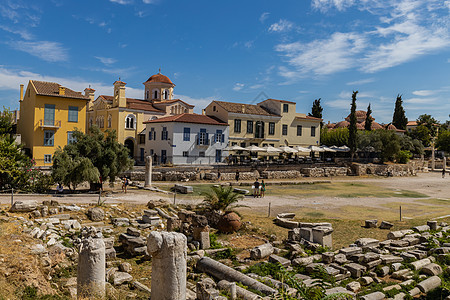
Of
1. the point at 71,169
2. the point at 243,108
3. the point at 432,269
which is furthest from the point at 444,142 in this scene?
the point at 71,169

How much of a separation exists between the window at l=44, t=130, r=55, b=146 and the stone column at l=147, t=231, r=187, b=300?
117 feet

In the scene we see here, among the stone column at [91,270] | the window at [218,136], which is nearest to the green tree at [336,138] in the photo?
the window at [218,136]

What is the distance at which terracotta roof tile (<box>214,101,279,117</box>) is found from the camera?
166ft

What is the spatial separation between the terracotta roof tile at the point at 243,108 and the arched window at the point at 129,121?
12.6 meters

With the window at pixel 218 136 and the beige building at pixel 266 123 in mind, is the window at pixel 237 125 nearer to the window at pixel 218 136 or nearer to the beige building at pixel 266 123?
the beige building at pixel 266 123

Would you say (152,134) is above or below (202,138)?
above

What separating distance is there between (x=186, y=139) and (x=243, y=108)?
36.4 ft

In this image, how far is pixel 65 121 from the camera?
39031mm

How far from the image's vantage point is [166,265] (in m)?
7.51

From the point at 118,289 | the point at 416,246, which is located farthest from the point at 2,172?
the point at 416,246

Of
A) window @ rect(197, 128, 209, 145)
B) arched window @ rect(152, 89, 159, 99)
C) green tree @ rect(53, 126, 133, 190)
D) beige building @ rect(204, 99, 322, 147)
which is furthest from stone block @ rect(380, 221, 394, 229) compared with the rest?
arched window @ rect(152, 89, 159, 99)

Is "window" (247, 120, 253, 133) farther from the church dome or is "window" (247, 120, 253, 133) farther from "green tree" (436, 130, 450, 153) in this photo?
"green tree" (436, 130, 450, 153)

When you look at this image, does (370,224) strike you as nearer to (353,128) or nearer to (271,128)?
(271,128)

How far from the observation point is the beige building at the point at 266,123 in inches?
1991
